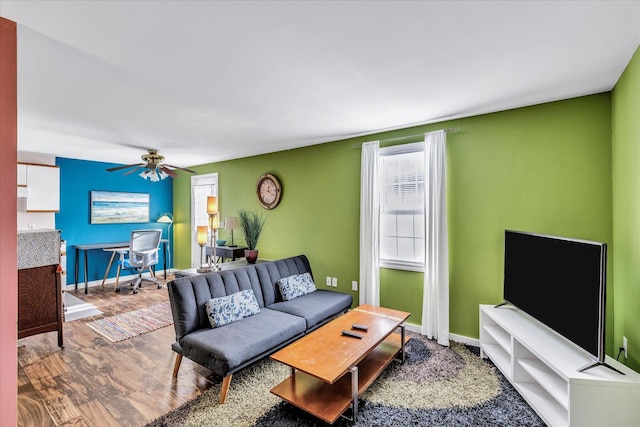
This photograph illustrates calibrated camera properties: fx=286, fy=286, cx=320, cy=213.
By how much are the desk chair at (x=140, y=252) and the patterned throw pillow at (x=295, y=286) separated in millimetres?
3124

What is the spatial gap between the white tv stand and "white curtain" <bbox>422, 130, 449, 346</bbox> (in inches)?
A: 19.2

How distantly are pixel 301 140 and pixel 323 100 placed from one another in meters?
1.42

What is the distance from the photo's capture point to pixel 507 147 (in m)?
2.83

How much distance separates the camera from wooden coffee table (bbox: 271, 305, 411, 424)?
1.84 metres

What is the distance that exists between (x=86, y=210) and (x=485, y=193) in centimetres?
644

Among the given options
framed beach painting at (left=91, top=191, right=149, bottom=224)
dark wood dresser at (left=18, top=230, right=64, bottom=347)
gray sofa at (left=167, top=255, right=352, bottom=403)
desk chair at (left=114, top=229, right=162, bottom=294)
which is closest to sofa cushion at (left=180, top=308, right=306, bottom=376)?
gray sofa at (left=167, top=255, right=352, bottom=403)

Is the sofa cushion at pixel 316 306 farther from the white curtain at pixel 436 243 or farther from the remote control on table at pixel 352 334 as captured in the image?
the white curtain at pixel 436 243

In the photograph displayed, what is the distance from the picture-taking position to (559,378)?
193 cm

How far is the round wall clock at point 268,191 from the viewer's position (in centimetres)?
459

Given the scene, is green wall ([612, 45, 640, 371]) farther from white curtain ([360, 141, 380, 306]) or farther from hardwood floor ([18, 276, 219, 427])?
hardwood floor ([18, 276, 219, 427])

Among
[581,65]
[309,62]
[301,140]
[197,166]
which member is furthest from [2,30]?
[197,166]

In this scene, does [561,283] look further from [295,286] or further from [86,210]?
[86,210]

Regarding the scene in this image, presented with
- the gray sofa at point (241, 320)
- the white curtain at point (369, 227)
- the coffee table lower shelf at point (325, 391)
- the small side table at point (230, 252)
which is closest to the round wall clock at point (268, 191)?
the small side table at point (230, 252)

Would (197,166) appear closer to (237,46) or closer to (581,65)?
(237,46)
